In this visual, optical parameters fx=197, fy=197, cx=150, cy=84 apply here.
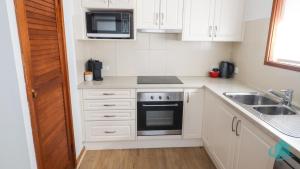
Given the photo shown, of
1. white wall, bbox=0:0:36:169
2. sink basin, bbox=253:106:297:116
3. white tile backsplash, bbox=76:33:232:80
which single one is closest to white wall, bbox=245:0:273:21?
white tile backsplash, bbox=76:33:232:80

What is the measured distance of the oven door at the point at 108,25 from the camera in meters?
2.29

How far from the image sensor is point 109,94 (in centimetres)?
240

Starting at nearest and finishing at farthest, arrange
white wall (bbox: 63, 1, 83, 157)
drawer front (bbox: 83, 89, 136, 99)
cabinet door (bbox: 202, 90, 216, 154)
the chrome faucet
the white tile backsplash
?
1. the chrome faucet
2. white wall (bbox: 63, 1, 83, 157)
3. cabinet door (bbox: 202, 90, 216, 154)
4. drawer front (bbox: 83, 89, 136, 99)
5. the white tile backsplash

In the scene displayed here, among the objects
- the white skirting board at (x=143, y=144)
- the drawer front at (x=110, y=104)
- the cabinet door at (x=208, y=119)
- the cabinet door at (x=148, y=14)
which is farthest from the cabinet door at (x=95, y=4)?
the white skirting board at (x=143, y=144)

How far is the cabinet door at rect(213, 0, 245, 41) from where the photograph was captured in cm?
251

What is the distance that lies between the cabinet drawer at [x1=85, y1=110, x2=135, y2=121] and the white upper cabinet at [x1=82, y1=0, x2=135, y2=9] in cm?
125

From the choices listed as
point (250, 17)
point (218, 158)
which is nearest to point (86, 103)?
point (218, 158)

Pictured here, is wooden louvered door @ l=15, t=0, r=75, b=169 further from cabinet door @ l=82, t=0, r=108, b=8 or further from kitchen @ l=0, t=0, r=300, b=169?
cabinet door @ l=82, t=0, r=108, b=8

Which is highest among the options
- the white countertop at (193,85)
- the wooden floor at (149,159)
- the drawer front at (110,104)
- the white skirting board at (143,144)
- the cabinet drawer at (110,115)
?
the white countertop at (193,85)

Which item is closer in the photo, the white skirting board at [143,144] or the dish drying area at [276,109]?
the dish drying area at [276,109]

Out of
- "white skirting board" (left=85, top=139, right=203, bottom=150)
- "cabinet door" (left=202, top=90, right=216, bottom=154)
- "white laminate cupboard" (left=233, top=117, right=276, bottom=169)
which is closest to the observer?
"white laminate cupboard" (left=233, top=117, right=276, bottom=169)

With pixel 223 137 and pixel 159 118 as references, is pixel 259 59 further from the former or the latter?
pixel 159 118

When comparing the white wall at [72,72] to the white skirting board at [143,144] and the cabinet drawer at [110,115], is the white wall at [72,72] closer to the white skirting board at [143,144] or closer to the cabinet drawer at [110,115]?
the cabinet drawer at [110,115]

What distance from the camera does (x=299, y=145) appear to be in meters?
1.08
